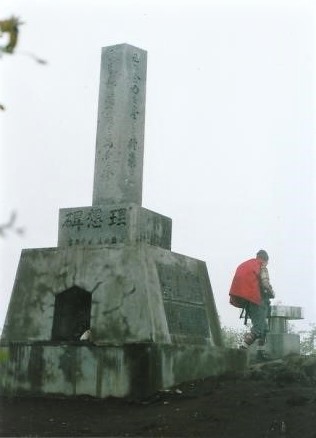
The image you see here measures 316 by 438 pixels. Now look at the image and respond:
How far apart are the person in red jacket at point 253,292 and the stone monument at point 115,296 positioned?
38cm

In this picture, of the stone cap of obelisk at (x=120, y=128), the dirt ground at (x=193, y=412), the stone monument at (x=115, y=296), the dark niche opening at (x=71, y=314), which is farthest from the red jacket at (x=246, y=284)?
the dark niche opening at (x=71, y=314)

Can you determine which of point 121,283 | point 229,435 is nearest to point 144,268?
point 121,283

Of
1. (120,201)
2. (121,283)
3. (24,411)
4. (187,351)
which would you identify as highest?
(120,201)

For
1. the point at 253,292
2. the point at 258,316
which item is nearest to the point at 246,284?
the point at 253,292

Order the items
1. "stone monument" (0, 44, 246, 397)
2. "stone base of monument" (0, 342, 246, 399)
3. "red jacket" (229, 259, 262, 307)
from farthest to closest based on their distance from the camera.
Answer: "red jacket" (229, 259, 262, 307) < "stone monument" (0, 44, 246, 397) < "stone base of monument" (0, 342, 246, 399)

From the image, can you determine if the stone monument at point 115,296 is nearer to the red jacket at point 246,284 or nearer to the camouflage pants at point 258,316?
the red jacket at point 246,284

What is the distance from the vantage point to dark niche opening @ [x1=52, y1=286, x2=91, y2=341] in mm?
7547

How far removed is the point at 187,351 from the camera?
7.10 m

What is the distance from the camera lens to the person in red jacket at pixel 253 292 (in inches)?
331

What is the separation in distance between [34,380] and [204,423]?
7.57 ft

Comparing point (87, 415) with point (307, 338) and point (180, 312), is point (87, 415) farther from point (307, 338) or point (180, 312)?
point (307, 338)

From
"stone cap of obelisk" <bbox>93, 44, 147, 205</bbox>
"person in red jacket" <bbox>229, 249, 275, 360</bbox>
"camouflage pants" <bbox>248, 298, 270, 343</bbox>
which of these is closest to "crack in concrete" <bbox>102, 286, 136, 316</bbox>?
"stone cap of obelisk" <bbox>93, 44, 147, 205</bbox>

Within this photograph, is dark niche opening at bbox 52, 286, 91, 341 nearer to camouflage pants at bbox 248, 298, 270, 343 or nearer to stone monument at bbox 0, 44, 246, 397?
stone monument at bbox 0, 44, 246, 397

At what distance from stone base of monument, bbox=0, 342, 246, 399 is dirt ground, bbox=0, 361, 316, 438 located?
0.37 feet
